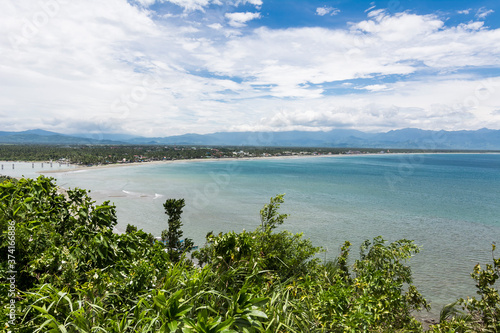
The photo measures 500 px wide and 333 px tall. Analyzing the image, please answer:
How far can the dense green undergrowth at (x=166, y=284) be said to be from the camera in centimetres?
272

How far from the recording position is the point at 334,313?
3.97 m

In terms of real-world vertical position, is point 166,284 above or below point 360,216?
above

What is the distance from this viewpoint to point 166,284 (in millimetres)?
3275

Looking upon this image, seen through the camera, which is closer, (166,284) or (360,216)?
(166,284)

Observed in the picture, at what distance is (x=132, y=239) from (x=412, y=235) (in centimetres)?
3597

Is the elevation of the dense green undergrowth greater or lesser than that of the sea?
greater

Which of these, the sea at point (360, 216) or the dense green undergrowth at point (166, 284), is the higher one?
the dense green undergrowth at point (166, 284)

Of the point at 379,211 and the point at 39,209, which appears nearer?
the point at 39,209

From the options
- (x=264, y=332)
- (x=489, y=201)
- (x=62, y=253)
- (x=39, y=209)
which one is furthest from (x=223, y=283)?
(x=489, y=201)

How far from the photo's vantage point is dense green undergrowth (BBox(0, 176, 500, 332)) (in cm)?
272

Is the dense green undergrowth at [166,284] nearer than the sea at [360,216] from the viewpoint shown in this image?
Yes

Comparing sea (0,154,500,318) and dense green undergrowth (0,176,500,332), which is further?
sea (0,154,500,318)

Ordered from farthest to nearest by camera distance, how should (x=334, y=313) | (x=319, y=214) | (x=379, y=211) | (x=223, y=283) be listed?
(x=379, y=211) → (x=319, y=214) → (x=334, y=313) → (x=223, y=283)

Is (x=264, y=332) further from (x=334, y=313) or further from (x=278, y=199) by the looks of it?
(x=278, y=199)
